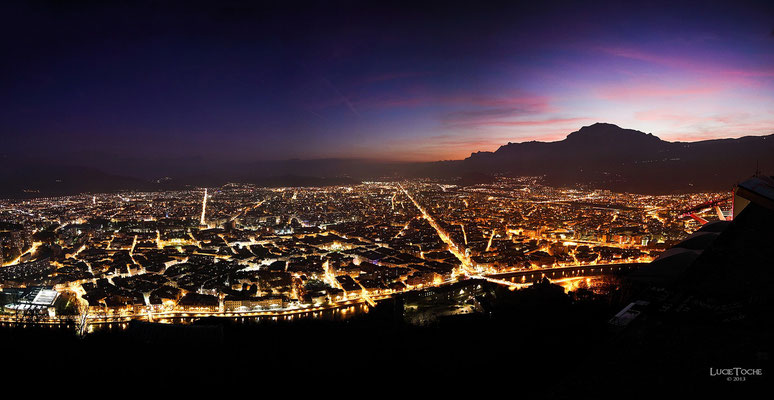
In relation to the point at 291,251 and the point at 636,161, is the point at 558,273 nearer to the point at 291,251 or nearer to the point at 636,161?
the point at 291,251

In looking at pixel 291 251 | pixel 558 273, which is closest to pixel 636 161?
pixel 558 273

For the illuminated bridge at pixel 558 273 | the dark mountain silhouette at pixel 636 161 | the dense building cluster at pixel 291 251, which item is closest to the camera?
the dense building cluster at pixel 291 251

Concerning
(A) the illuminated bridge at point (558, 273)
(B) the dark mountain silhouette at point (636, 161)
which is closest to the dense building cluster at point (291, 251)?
(A) the illuminated bridge at point (558, 273)

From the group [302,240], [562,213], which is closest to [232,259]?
[302,240]

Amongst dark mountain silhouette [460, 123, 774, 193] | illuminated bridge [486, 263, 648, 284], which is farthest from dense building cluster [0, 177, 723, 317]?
dark mountain silhouette [460, 123, 774, 193]

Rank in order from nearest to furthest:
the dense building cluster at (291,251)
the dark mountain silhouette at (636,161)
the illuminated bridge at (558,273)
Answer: the dense building cluster at (291,251)
the illuminated bridge at (558,273)
the dark mountain silhouette at (636,161)

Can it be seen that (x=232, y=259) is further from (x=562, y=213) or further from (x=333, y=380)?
(x=562, y=213)

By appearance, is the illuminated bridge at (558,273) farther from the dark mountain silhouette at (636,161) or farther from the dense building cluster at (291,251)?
the dark mountain silhouette at (636,161)

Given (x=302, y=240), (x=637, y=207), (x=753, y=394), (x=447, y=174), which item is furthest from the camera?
(x=447, y=174)

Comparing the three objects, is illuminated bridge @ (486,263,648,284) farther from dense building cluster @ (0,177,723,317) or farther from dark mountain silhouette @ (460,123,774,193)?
dark mountain silhouette @ (460,123,774,193)
